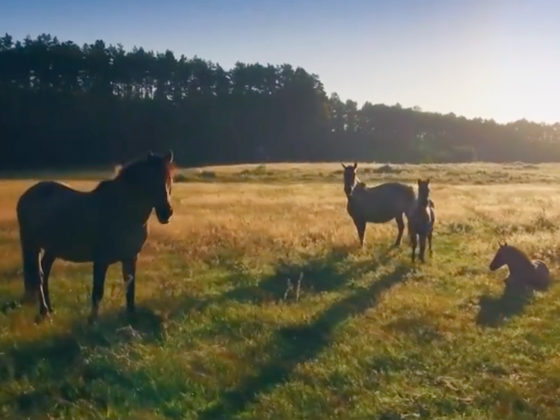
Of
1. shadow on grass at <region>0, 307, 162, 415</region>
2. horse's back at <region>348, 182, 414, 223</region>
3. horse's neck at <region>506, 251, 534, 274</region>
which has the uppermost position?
horse's back at <region>348, 182, 414, 223</region>

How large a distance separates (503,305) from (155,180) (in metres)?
6.41

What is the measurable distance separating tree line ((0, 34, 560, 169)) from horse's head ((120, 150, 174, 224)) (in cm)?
5827

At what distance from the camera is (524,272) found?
533 inches

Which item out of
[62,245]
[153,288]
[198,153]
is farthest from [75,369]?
[198,153]

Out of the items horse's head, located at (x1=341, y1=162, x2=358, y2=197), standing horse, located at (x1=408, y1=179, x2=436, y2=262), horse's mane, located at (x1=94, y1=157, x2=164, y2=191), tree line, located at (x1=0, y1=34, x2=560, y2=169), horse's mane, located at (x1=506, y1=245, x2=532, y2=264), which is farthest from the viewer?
tree line, located at (x1=0, y1=34, x2=560, y2=169)

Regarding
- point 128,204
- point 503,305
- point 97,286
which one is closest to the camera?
point 97,286

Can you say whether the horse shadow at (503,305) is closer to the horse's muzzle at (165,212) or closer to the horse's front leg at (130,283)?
the horse's muzzle at (165,212)

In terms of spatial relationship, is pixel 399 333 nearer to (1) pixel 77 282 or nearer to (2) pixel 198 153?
(1) pixel 77 282

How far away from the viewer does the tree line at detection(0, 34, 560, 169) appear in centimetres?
6900

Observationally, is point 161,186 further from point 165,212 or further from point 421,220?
point 421,220

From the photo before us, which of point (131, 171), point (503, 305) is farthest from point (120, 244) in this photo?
point (503, 305)

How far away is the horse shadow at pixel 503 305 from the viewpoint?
1086 centimetres

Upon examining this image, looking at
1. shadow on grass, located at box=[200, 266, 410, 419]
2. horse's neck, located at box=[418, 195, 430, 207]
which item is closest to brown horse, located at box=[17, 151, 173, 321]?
shadow on grass, located at box=[200, 266, 410, 419]

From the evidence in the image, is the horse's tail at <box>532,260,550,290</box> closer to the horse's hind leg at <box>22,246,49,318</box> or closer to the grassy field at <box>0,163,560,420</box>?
the grassy field at <box>0,163,560,420</box>
